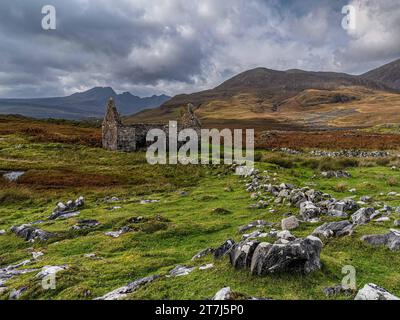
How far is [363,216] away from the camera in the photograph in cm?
1220

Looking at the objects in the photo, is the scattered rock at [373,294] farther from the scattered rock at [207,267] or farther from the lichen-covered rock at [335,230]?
the lichen-covered rock at [335,230]

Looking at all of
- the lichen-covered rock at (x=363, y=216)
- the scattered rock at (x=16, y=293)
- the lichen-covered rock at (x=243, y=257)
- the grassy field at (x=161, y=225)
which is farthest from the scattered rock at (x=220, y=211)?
the scattered rock at (x=16, y=293)

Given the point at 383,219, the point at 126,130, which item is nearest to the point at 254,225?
the point at 383,219

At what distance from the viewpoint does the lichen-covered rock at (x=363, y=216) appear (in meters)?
12.1

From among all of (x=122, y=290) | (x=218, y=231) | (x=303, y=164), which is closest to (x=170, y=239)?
(x=218, y=231)

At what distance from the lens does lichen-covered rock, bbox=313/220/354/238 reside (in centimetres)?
1106

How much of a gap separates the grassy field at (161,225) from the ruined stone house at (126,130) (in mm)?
4113

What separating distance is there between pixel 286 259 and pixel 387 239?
4.03m

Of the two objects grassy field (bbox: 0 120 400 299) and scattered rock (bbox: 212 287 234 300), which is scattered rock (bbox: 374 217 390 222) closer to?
grassy field (bbox: 0 120 400 299)

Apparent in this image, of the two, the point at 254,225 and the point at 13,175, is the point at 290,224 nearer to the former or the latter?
the point at 254,225

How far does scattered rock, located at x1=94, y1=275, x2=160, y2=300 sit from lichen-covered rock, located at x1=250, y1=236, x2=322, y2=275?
2.68 meters

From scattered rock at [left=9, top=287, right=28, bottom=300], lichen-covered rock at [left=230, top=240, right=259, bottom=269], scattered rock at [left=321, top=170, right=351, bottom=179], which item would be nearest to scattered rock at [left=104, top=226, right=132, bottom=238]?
scattered rock at [left=9, top=287, right=28, bottom=300]

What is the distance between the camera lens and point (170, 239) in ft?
44.5
